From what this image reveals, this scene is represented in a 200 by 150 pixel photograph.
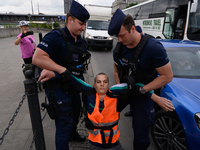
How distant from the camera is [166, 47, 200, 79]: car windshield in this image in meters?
2.76

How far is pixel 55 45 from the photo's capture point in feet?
5.47

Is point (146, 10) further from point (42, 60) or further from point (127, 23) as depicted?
point (42, 60)

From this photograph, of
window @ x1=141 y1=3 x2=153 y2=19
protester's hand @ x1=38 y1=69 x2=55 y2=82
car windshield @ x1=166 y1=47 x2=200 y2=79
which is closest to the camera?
protester's hand @ x1=38 y1=69 x2=55 y2=82

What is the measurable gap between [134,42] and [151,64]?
0.31m

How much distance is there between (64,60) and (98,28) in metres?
10.5

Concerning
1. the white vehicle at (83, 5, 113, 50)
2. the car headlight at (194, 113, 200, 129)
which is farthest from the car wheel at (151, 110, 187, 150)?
the white vehicle at (83, 5, 113, 50)

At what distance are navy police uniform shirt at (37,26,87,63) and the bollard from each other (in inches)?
11.8

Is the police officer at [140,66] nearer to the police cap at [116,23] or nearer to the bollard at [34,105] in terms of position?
the police cap at [116,23]

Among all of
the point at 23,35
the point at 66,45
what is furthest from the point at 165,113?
the point at 23,35

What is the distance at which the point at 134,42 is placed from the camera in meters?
1.80

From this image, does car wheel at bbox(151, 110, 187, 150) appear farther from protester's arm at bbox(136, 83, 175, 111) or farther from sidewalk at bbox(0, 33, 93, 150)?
sidewalk at bbox(0, 33, 93, 150)

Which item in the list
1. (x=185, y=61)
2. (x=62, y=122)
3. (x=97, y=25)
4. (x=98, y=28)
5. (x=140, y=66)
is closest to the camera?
(x=140, y=66)

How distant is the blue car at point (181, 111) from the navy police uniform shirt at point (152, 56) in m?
0.72

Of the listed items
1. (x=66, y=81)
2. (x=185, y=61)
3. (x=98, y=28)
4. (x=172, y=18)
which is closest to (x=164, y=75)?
(x=66, y=81)
